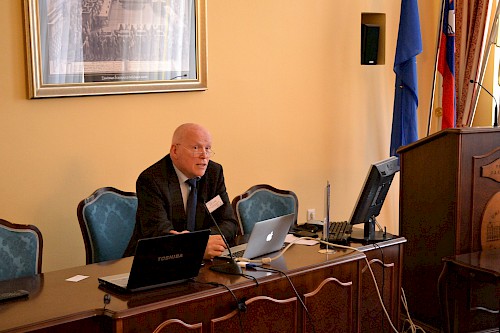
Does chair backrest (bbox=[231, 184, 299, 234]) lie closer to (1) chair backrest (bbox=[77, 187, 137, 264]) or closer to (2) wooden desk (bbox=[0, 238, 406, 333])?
(1) chair backrest (bbox=[77, 187, 137, 264])

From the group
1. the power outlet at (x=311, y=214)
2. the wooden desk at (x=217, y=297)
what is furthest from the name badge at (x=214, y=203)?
the power outlet at (x=311, y=214)

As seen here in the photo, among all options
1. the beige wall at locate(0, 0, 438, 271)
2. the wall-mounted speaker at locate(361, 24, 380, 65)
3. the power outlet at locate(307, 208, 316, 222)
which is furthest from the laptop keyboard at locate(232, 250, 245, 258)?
the wall-mounted speaker at locate(361, 24, 380, 65)

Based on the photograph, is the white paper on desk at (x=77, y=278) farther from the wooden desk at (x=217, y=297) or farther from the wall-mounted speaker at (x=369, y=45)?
the wall-mounted speaker at (x=369, y=45)

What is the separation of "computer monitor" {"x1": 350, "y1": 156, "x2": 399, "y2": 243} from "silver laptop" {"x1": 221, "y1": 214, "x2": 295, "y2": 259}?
1.57 ft

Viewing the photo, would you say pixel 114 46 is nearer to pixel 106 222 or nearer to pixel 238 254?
pixel 106 222

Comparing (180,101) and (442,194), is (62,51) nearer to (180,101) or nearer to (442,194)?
(180,101)

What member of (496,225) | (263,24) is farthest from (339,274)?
(263,24)

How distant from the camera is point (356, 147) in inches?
218

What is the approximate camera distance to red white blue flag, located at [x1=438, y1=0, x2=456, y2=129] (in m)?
5.40

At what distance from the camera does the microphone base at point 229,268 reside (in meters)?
3.00

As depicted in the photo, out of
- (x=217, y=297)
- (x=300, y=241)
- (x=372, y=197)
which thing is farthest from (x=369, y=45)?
(x=217, y=297)

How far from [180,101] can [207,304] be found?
204 cm

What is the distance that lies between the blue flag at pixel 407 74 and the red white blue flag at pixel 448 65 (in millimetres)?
220

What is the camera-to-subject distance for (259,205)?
4348mm
